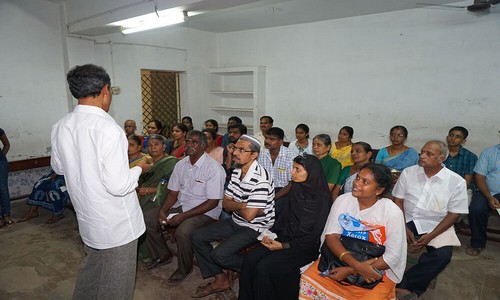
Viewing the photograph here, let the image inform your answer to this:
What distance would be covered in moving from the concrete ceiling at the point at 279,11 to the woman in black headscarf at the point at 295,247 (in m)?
2.20

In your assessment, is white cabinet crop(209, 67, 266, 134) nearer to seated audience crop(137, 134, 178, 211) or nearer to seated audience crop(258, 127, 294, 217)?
seated audience crop(258, 127, 294, 217)

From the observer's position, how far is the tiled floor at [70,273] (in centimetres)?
275

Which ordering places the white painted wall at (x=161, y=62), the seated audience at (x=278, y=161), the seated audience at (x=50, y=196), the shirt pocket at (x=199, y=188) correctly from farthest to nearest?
1. the white painted wall at (x=161, y=62)
2. the seated audience at (x=50, y=196)
3. the seated audience at (x=278, y=161)
4. the shirt pocket at (x=199, y=188)

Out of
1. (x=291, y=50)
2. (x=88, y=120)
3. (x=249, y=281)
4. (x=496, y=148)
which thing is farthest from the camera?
(x=291, y=50)

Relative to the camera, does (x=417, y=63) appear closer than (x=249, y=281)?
No

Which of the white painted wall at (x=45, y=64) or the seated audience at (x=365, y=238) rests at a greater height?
the white painted wall at (x=45, y=64)

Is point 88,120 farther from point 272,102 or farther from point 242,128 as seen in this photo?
point 272,102

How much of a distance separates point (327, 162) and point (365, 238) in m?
1.52

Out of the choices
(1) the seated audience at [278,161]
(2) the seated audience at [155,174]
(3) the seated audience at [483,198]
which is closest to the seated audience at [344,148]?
(1) the seated audience at [278,161]

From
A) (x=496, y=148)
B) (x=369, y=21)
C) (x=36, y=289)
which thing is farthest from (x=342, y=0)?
(x=36, y=289)

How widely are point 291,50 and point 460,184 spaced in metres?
4.47

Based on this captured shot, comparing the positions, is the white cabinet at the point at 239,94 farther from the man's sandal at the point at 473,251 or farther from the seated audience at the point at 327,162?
the man's sandal at the point at 473,251

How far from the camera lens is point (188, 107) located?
6.87 metres

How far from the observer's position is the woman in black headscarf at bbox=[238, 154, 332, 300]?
2.26m
